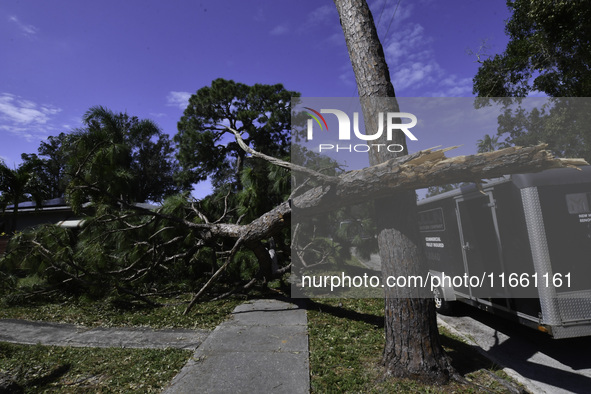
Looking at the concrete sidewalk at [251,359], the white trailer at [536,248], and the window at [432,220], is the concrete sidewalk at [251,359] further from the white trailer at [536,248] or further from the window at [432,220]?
the window at [432,220]

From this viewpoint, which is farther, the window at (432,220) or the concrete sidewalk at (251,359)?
the window at (432,220)

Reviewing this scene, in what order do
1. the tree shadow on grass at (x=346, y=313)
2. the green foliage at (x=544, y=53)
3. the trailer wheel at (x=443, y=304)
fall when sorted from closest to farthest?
the tree shadow on grass at (x=346, y=313), the trailer wheel at (x=443, y=304), the green foliage at (x=544, y=53)

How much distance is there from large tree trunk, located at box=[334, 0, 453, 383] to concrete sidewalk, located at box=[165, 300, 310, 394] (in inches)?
44.6

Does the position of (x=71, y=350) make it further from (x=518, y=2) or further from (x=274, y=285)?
(x=518, y=2)

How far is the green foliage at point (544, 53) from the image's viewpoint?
10273 millimetres

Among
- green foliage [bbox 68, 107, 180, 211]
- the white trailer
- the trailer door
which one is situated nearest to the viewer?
the white trailer

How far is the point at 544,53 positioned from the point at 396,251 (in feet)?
40.6

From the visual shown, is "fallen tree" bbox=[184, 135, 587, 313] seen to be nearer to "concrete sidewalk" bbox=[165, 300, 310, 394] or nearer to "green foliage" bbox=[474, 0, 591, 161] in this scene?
"concrete sidewalk" bbox=[165, 300, 310, 394]

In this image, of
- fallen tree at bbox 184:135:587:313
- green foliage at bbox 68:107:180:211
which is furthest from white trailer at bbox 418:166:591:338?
green foliage at bbox 68:107:180:211

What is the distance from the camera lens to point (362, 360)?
163 inches

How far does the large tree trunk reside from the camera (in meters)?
3.64

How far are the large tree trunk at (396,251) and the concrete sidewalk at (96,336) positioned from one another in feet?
9.16

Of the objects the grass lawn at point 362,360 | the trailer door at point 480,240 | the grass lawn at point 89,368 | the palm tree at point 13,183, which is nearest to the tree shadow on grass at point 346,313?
the grass lawn at point 362,360

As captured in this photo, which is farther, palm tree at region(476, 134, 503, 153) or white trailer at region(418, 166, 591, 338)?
palm tree at region(476, 134, 503, 153)
